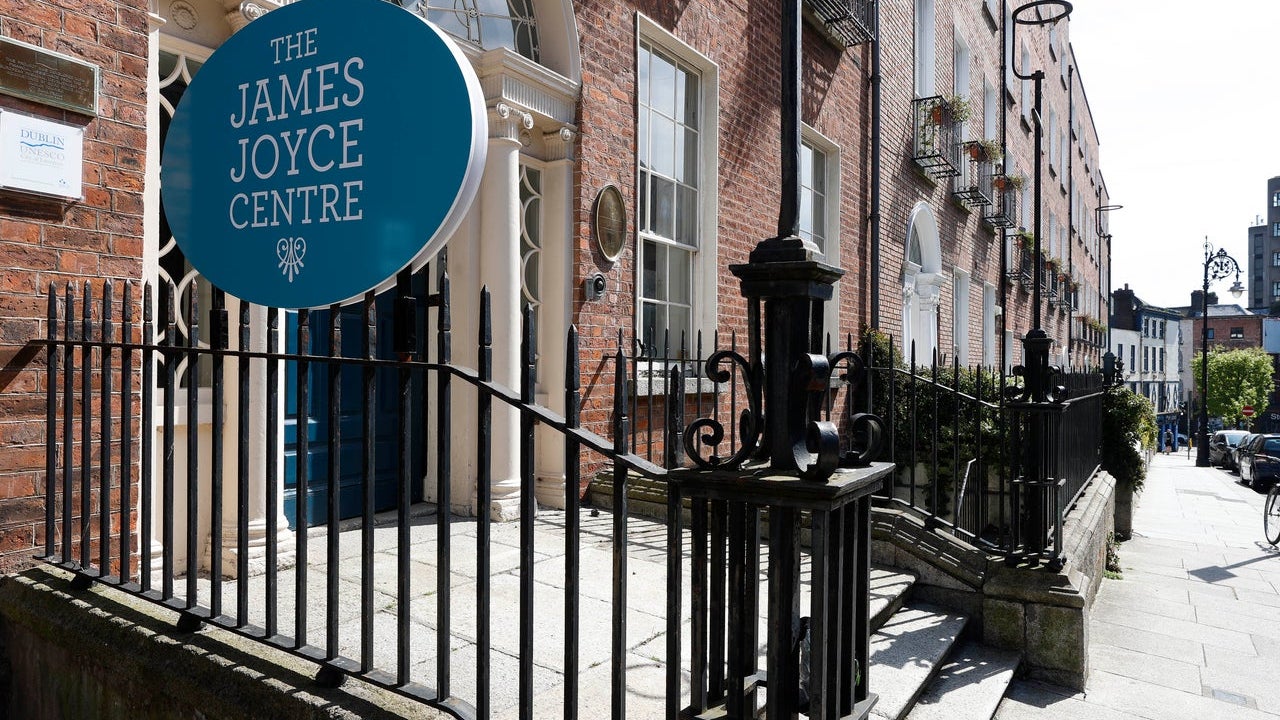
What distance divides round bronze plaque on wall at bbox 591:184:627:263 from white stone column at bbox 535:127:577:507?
8.5 inches

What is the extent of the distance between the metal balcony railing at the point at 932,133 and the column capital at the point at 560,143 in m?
7.15

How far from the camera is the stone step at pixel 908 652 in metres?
3.05

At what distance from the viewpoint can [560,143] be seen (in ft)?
17.4

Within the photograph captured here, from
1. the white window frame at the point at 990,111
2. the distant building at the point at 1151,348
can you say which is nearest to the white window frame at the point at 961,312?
the white window frame at the point at 990,111

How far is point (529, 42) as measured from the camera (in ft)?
17.5

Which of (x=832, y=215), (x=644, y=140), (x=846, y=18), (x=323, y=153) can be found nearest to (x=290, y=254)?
(x=323, y=153)

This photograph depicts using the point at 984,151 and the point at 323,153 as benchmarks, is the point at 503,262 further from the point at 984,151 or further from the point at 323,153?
the point at 984,151

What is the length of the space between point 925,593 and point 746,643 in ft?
9.96

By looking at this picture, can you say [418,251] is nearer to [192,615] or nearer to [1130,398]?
Result: [192,615]

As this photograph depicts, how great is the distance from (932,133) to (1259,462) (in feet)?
61.0

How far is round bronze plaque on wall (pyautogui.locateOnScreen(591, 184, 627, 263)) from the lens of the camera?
551cm

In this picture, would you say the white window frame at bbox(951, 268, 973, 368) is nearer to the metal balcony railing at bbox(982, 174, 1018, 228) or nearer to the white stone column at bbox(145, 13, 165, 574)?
the metal balcony railing at bbox(982, 174, 1018, 228)

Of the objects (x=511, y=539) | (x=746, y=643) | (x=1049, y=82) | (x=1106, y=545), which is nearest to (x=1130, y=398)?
Answer: (x=1106, y=545)

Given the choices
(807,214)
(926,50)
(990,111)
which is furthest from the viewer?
(990,111)
